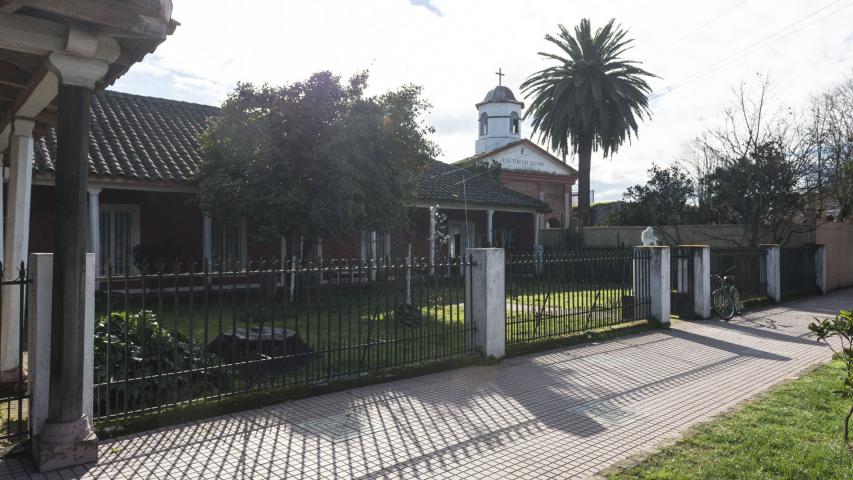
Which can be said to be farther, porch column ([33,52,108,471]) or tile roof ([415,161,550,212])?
tile roof ([415,161,550,212])

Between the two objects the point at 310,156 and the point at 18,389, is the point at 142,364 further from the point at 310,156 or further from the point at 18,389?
the point at 310,156

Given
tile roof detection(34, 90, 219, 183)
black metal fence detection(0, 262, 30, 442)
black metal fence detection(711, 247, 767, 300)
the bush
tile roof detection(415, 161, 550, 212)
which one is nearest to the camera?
black metal fence detection(0, 262, 30, 442)

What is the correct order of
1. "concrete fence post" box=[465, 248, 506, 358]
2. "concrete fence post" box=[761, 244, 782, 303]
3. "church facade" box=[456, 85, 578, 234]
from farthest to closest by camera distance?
"church facade" box=[456, 85, 578, 234] → "concrete fence post" box=[761, 244, 782, 303] → "concrete fence post" box=[465, 248, 506, 358]

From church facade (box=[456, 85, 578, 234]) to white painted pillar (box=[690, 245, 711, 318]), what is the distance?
1752cm

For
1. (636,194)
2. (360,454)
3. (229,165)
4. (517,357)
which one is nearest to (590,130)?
(636,194)

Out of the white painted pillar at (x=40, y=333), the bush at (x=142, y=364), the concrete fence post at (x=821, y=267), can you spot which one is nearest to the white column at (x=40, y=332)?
the white painted pillar at (x=40, y=333)

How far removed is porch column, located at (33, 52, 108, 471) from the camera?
426 cm

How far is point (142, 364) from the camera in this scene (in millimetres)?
5059

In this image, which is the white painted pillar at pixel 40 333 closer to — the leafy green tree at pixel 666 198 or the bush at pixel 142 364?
the bush at pixel 142 364

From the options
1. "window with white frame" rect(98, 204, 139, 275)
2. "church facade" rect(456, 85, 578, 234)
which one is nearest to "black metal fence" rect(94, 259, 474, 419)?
"window with white frame" rect(98, 204, 139, 275)

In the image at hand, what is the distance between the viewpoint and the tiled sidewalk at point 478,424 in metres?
4.30

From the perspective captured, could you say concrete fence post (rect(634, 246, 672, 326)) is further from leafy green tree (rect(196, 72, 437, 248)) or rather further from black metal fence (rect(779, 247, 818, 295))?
black metal fence (rect(779, 247, 818, 295))

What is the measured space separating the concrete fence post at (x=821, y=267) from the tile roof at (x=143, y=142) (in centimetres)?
1036

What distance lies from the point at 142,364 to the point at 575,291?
6.64 metres
